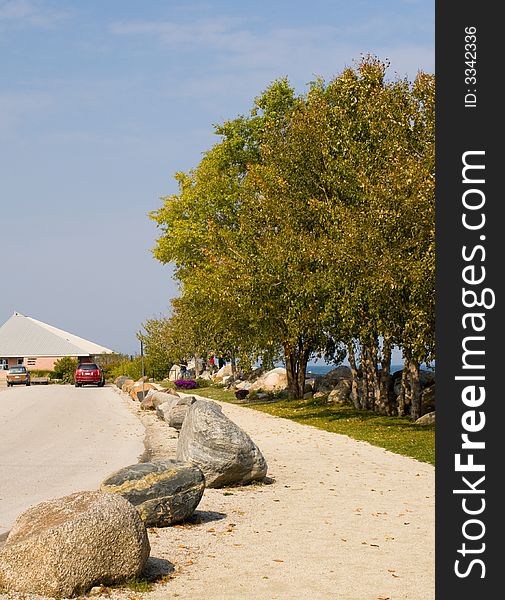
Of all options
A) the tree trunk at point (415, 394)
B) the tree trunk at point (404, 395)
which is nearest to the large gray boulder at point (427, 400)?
the tree trunk at point (404, 395)

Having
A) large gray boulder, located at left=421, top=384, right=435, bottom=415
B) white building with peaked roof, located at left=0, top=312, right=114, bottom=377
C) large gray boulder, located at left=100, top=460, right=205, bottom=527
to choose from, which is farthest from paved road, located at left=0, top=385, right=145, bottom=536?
white building with peaked roof, located at left=0, top=312, right=114, bottom=377

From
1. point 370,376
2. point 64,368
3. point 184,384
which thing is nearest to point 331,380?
point 370,376

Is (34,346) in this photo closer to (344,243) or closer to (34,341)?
(34,341)

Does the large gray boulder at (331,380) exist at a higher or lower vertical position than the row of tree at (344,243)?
lower

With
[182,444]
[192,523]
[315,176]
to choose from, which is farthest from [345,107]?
[192,523]

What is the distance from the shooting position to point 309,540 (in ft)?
33.4

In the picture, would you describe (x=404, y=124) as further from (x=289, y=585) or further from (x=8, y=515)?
(x=289, y=585)

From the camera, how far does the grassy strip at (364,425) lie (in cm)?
2095

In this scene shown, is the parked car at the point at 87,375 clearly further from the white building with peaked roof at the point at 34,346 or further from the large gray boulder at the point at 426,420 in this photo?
the large gray boulder at the point at 426,420

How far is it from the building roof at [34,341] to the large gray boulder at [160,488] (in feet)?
271

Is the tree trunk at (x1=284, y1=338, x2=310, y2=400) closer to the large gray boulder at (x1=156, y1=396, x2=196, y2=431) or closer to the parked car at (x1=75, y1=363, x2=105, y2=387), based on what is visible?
the large gray boulder at (x1=156, y1=396, x2=196, y2=431)

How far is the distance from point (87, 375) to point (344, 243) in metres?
41.7

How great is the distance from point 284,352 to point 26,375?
114ft

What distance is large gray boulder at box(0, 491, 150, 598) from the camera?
7754 millimetres
